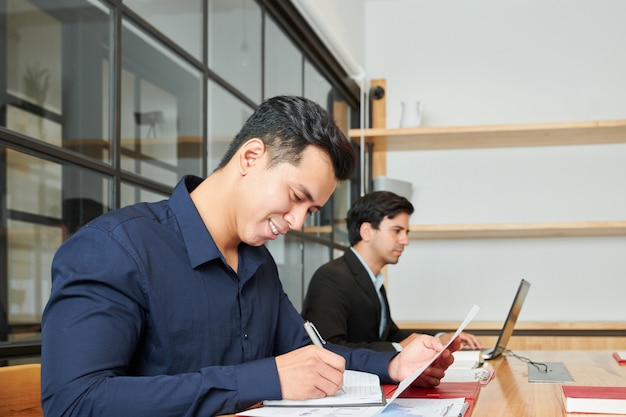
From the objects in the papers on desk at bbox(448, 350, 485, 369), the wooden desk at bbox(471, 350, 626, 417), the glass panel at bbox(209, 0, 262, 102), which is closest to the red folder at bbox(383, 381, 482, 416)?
the wooden desk at bbox(471, 350, 626, 417)

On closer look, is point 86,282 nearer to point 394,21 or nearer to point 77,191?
point 77,191

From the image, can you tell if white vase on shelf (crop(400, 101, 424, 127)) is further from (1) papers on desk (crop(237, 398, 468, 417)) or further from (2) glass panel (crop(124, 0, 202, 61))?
(1) papers on desk (crop(237, 398, 468, 417))

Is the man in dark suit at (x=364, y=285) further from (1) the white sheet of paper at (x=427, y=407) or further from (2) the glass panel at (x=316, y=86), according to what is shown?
(1) the white sheet of paper at (x=427, y=407)

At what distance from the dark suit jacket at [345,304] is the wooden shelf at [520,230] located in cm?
105

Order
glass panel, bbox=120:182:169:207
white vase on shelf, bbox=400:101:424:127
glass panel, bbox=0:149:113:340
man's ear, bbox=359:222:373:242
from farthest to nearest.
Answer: white vase on shelf, bbox=400:101:424:127 < man's ear, bbox=359:222:373:242 < glass panel, bbox=120:182:169:207 < glass panel, bbox=0:149:113:340

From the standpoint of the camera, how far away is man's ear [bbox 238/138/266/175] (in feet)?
4.65

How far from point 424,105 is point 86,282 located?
3.53 metres

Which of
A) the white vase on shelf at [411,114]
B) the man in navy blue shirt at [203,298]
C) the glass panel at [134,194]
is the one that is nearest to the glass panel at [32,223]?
the glass panel at [134,194]

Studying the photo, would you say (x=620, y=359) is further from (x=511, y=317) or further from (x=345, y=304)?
(x=345, y=304)

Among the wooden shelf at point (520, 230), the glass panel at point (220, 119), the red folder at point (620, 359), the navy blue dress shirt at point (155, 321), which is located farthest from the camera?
the wooden shelf at point (520, 230)

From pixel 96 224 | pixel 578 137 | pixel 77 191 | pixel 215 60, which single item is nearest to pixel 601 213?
pixel 578 137

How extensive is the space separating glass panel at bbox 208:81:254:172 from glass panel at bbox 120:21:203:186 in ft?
0.34

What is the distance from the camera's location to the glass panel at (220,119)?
254 centimetres

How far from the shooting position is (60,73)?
165 centimetres
